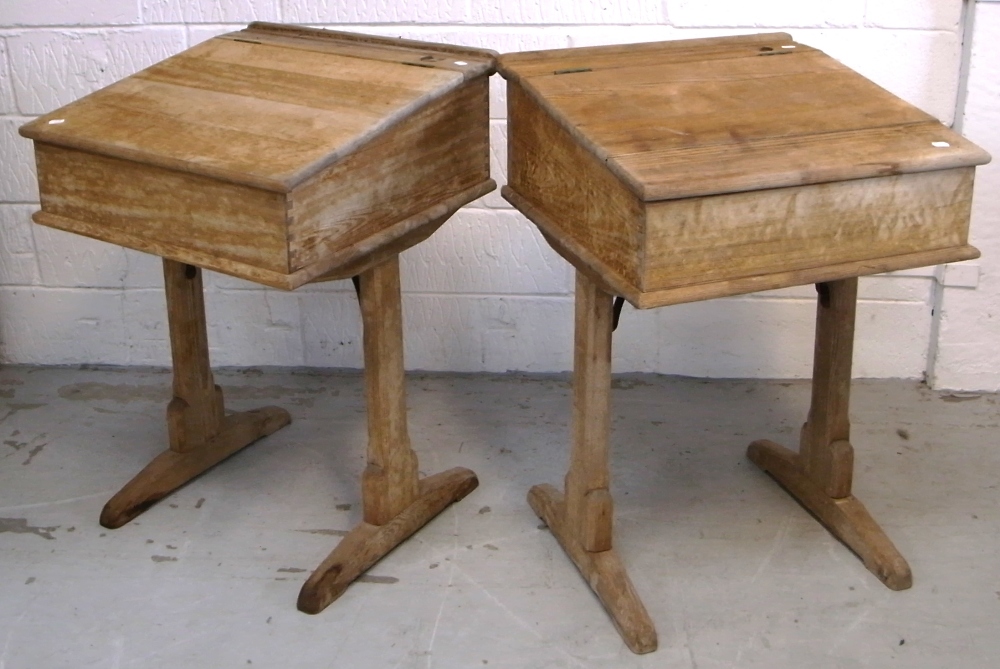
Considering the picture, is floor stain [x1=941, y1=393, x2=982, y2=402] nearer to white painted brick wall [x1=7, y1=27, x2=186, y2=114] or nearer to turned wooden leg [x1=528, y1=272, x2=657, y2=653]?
turned wooden leg [x1=528, y1=272, x2=657, y2=653]

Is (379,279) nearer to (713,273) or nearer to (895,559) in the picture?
(713,273)

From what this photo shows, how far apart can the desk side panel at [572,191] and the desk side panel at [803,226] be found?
0.17 ft

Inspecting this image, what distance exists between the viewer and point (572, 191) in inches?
73.2

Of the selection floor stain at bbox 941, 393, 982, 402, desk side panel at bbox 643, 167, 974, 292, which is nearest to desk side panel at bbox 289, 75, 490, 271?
desk side panel at bbox 643, 167, 974, 292

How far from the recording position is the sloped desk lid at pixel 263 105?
1763 mm

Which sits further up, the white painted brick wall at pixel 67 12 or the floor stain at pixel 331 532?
the white painted brick wall at pixel 67 12

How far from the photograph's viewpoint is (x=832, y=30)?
110 inches

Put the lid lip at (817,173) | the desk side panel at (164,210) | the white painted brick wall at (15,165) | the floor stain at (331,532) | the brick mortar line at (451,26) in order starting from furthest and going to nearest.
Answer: the white painted brick wall at (15,165)
the brick mortar line at (451,26)
the floor stain at (331,532)
the desk side panel at (164,210)
the lid lip at (817,173)

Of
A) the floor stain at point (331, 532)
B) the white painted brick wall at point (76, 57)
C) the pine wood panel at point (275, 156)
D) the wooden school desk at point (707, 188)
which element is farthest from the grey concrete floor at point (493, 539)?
the white painted brick wall at point (76, 57)

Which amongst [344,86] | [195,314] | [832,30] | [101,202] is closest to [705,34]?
[832,30]

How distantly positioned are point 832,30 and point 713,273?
137 centimetres

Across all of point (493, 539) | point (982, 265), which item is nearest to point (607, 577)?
point (493, 539)

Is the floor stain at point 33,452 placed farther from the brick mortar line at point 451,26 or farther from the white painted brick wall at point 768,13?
the white painted brick wall at point 768,13

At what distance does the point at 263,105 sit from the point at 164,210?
24cm
